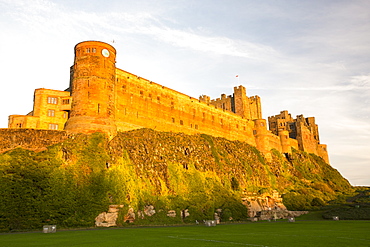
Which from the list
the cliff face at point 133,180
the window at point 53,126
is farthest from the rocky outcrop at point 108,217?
the window at point 53,126

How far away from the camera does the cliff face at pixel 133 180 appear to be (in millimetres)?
32125

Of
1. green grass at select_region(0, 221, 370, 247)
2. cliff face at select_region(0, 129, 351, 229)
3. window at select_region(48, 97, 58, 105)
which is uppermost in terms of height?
window at select_region(48, 97, 58, 105)

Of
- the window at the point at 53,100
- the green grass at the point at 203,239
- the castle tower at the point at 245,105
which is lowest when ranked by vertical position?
the green grass at the point at 203,239

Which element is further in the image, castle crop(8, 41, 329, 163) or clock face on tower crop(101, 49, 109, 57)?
clock face on tower crop(101, 49, 109, 57)

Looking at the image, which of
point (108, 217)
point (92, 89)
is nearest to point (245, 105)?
point (92, 89)

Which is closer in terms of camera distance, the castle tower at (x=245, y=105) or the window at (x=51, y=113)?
the window at (x=51, y=113)

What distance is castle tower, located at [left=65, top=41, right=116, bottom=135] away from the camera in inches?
1635

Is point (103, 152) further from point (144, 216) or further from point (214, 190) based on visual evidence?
point (214, 190)

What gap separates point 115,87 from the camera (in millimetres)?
47438

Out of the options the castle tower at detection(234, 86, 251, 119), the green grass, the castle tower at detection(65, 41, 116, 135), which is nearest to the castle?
the castle tower at detection(65, 41, 116, 135)

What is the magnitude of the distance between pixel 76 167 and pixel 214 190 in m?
23.8

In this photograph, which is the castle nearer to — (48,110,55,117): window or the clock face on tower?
(48,110,55,117): window

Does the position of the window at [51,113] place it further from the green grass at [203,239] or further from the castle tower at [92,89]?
the green grass at [203,239]

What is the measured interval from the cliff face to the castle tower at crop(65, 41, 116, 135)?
2.38 m
